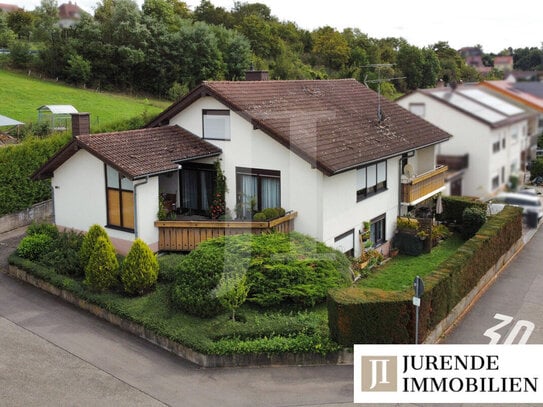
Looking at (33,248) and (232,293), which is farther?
(33,248)

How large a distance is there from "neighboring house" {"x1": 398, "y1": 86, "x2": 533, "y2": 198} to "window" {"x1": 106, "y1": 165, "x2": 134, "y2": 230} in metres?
17.2

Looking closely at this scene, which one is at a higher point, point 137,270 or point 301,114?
point 301,114

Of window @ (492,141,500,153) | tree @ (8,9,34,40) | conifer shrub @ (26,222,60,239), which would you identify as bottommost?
conifer shrub @ (26,222,60,239)

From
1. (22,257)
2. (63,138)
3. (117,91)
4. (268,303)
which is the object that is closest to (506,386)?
(268,303)

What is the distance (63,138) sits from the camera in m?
26.8

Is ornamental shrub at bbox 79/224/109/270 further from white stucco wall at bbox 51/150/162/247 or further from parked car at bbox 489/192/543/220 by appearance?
parked car at bbox 489/192/543/220

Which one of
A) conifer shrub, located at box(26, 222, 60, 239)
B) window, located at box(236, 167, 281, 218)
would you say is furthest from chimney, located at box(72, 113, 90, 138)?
window, located at box(236, 167, 281, 218)

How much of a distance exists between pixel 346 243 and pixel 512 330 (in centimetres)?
627

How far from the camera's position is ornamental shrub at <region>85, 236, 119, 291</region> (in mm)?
16922

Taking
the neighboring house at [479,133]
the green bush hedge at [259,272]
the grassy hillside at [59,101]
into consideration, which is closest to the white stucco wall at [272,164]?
the green bush hedge at [259,272]

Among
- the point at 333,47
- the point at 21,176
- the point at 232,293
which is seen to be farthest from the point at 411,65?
the point at 21,176

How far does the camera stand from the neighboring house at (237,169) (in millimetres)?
18828

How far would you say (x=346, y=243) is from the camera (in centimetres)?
2036

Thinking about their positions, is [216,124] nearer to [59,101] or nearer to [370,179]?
[370,179]
